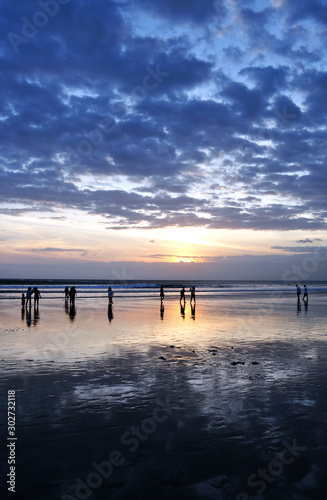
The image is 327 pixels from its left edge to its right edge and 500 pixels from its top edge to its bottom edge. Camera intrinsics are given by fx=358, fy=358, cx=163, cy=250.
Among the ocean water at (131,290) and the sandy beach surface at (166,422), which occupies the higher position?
the sandy beach surface at (166,422)

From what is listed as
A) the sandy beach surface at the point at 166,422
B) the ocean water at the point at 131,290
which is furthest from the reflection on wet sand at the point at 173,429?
the ocean water at the point at 131,290

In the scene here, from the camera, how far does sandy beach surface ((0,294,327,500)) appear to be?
18.0 feet

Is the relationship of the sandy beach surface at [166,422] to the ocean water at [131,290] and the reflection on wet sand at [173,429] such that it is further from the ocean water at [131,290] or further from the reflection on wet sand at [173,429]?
the ocean water at [131,290]

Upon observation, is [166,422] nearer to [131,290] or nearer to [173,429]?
[173,429]

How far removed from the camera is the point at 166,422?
25.1 ft

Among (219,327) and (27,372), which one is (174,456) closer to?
(27,372)

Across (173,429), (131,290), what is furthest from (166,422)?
(131,290)

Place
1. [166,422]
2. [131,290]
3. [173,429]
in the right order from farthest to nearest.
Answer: [131,290] → [166,422] → [173,429]

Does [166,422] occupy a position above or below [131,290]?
above

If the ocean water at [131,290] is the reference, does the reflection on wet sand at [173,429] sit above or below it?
above

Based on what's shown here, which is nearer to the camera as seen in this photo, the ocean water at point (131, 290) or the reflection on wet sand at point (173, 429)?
the reflection on wet sand at point (173, 429)

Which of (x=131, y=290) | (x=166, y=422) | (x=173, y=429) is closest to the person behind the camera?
(x=173, y=429)

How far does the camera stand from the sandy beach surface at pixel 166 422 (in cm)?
548

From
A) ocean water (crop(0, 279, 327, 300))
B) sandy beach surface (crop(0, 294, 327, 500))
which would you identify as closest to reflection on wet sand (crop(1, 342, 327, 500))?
sandy beach surface (crop(0, 294, 327, 500))
